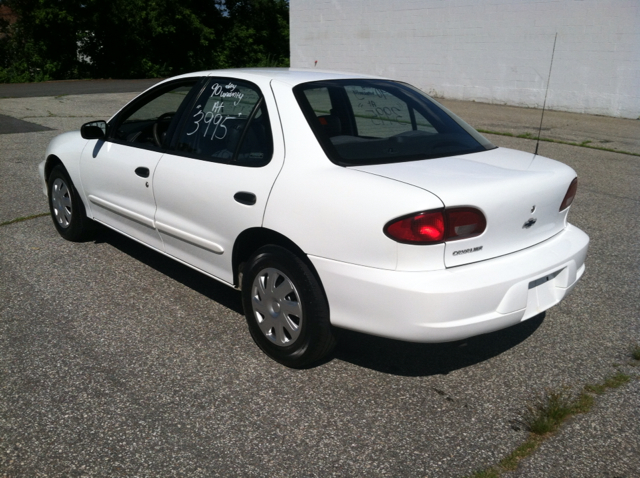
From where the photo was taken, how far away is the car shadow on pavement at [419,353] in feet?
12.1

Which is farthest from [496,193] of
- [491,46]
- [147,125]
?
[491,46]

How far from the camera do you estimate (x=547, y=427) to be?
9.99 feet

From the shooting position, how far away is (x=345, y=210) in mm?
3176

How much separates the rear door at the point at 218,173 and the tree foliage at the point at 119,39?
30.5 meters

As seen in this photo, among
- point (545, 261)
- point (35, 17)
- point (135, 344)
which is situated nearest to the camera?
point (545, 261)

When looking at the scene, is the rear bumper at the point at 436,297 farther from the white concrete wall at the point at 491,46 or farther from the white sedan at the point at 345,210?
the white concrete wall at the point at 491,46

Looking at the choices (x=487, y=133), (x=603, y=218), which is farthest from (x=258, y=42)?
(x=603, y=218)


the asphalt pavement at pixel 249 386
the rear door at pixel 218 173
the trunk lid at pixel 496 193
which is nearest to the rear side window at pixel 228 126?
the rear door at pixel 218 173

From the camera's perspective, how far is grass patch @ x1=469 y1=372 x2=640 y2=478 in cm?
282

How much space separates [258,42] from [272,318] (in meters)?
41.3

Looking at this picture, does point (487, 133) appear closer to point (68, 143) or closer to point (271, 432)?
point (68, 143)

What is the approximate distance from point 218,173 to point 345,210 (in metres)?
1.05

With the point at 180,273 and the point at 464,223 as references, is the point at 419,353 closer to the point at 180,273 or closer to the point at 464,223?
the point at 464,223

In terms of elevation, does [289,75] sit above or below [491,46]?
above
